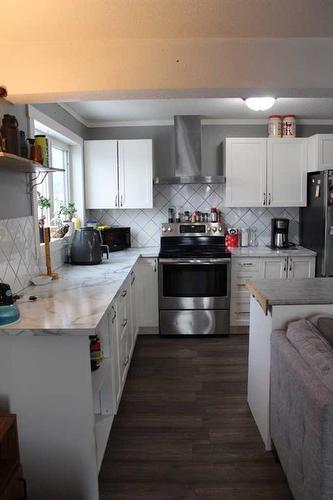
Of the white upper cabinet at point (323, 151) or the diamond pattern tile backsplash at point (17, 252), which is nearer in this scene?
the diamond pattern tile backsplash at point (17, 252)

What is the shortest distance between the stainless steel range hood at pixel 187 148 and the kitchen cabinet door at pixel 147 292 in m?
0.91

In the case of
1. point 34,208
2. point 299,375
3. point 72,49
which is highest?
point 72,49

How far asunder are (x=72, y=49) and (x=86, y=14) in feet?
1.09

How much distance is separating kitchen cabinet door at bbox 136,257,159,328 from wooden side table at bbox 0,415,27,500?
2359 mm

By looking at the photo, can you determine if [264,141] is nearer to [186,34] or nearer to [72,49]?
[186,34]

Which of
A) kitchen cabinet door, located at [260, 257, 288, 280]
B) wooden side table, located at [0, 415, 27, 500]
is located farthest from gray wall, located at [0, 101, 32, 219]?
kitchen cabinet door, located at [260, 257, 288, 280]

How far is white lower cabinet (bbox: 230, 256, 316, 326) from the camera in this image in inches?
154

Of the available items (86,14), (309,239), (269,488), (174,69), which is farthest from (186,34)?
(309,239)

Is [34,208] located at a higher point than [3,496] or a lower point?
higher

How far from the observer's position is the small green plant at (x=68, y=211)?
361cm

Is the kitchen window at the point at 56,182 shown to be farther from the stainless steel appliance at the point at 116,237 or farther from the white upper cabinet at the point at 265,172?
the white upper cabinet at the point at 265,172

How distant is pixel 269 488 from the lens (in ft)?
6.17

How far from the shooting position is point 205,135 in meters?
4.37

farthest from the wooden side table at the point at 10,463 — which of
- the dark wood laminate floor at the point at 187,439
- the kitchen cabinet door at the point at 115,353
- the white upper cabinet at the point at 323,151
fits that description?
the white upper cabinet at the point at 323,151
